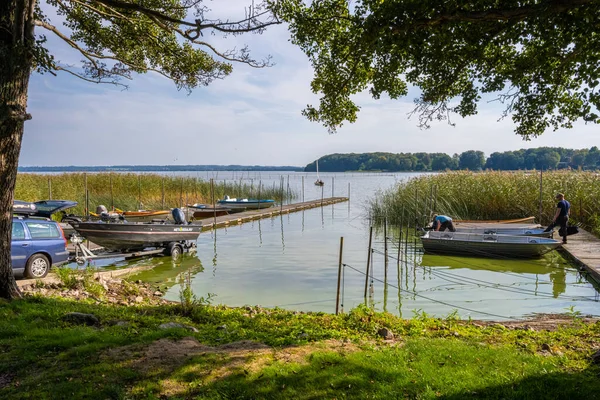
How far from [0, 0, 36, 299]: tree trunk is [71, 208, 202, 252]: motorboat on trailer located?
10.1m

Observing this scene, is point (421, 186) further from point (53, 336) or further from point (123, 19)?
point (53, 336)

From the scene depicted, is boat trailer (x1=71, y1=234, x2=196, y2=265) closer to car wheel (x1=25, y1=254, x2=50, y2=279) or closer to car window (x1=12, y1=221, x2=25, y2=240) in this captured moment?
car wheel (x1=25, y1=254, x2=50, y2=279)

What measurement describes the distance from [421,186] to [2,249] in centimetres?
2719

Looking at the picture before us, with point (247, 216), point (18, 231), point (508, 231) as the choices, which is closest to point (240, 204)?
point (247, 216)

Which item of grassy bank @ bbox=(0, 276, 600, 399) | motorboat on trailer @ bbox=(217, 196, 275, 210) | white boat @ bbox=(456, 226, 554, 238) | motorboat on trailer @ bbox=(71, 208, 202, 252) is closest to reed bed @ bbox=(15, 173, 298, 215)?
motorboat on trailer @ bbox=(217, 196, 275, 210)

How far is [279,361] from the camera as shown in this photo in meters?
5.30

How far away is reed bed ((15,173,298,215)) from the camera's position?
2648 centimetres

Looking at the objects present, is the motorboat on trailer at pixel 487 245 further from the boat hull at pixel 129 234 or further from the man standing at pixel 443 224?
the boat hull at pixel 129 234

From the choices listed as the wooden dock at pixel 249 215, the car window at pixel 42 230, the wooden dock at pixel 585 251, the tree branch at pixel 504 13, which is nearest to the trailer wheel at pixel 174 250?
the car window at pixel 42 230

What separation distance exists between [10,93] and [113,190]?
26186 millimetres

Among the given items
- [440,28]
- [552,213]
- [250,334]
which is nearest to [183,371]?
[250,334]

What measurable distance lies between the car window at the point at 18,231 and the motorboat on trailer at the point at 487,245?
15.0 m

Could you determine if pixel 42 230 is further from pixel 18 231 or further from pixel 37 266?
pixel 37 266

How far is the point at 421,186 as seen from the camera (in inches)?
1228
